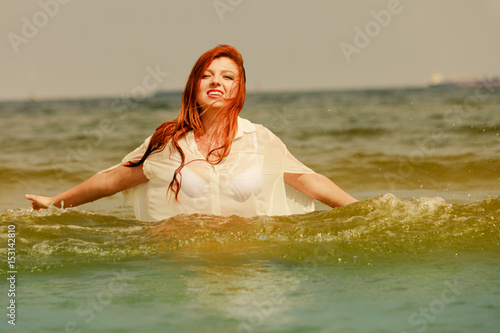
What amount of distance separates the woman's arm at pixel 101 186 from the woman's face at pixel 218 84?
0.72 meters

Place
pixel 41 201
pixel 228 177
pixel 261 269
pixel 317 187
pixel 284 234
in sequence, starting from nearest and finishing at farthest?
1. pixel 261 269
2. pixel 284 234
3. pixel 228 177
4. pixel 317 187
5. pixel 41 201

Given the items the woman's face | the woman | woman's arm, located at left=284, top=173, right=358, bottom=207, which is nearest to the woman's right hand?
the woman

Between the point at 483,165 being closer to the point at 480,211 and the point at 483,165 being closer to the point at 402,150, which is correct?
the point at 402,150

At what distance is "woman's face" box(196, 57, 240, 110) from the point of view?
4.76 m

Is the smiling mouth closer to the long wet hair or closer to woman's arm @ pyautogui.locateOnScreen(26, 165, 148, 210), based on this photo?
the long wet hair

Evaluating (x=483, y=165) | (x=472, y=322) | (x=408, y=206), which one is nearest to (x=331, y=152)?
(x=483, y=165)

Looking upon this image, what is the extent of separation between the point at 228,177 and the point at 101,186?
1035 millimetres

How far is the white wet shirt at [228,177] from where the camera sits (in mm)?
4766

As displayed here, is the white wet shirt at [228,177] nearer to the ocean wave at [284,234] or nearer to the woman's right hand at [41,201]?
the ocean wave at [284,234]

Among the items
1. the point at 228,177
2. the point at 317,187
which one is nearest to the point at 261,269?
the point at 228,177

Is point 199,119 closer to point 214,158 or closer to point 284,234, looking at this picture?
point 214,158

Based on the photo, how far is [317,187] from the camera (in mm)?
5070

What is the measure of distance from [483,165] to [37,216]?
585cm

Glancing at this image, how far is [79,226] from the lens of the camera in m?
5.30
